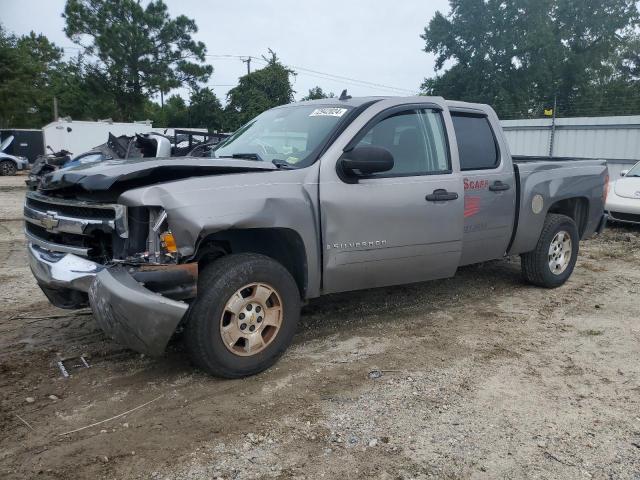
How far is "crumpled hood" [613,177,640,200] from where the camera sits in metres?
9.86

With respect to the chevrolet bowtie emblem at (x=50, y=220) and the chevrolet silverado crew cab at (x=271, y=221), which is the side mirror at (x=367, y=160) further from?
the chevrolet bowtie emblem at (x=50, y=220)

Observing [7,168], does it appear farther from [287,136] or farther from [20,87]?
[287,136]

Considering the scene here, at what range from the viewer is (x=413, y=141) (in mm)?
4555

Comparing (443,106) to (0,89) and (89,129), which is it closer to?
(89,129)

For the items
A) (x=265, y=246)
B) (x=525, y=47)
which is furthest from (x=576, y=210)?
(x=525, y=47)

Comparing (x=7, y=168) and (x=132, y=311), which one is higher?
(x=132, y=311)

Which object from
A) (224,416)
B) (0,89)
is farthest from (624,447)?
(0,89)

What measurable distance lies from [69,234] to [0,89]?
37990 millimetres

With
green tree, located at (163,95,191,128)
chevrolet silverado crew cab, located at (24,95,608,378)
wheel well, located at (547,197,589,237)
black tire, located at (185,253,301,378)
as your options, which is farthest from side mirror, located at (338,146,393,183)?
green tree, located at (163,95,191,128)

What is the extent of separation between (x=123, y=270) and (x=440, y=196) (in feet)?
8.21

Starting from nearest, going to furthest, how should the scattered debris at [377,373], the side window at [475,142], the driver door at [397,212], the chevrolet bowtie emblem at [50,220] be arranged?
the chevrolet bowtie emblem at [50,220] → the scattered debris at [377,373] → the driver door at [397,212] → the side window at [475,142]

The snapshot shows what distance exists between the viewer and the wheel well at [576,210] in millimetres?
6141

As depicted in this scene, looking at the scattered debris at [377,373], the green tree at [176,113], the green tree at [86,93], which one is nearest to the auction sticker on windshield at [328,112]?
the scattered debris at [377,373]

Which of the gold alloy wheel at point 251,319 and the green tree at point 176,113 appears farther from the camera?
the green tree at point 176,113
